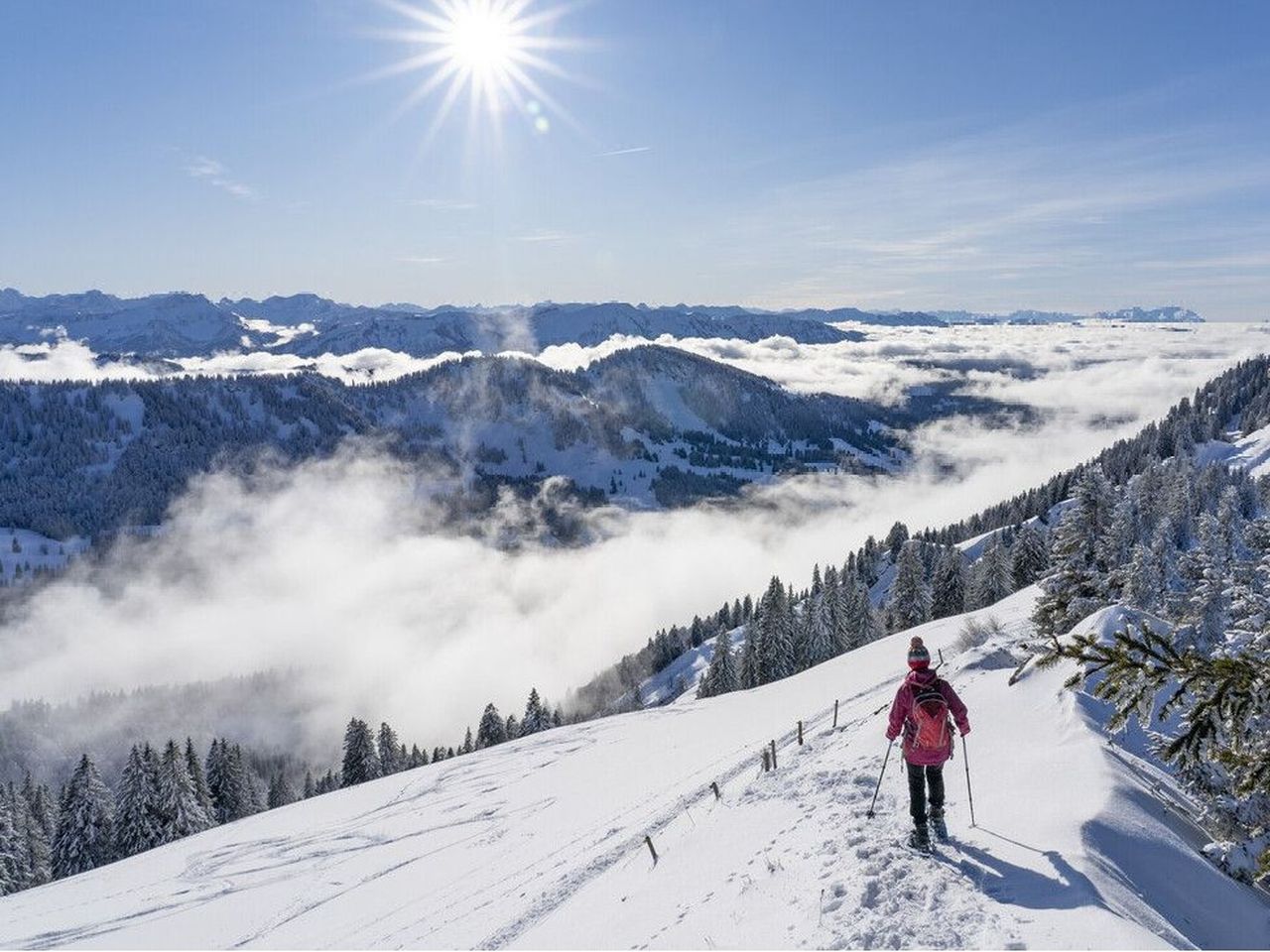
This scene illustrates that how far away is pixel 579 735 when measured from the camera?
136 feet

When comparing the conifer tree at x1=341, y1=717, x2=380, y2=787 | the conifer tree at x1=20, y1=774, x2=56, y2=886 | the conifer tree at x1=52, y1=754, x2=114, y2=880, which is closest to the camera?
the conifer tree at x1=52, y1=754, x2=114, y2=880

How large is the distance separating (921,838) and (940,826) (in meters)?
0.40

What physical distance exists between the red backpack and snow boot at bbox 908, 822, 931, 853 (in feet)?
4.04

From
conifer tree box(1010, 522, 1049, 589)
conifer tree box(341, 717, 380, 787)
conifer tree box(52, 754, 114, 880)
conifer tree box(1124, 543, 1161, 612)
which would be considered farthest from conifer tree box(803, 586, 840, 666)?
conifer tree box(52, 754, 114, 880)

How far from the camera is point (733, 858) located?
13.0m

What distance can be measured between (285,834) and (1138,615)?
121 feet

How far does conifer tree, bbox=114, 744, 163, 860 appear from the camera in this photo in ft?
178

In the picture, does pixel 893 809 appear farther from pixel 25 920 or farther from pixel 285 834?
pixel 25 920

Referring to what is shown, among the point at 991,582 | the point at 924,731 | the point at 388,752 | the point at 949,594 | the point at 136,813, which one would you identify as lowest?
the point at 388,752

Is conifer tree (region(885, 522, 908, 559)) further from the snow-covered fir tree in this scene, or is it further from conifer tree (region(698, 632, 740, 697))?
conifer tree (region(698, 632, 740, 697))

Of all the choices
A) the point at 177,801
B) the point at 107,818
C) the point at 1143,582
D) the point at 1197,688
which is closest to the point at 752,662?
the point at 1143,582

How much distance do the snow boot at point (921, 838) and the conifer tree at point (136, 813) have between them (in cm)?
6411

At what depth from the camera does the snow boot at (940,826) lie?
10.6 metres

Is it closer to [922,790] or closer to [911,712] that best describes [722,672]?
[922,790]
